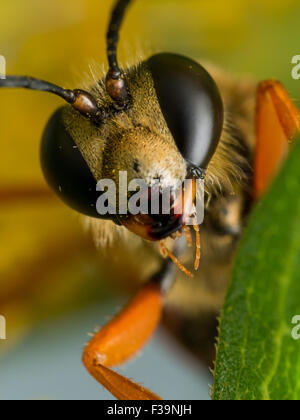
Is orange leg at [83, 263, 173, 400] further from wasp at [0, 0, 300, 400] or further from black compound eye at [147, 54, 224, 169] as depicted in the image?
black compound eye at [147, 54, 224, 169]

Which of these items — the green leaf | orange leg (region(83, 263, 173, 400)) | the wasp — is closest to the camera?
the green leaf

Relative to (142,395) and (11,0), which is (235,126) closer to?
(142,395)

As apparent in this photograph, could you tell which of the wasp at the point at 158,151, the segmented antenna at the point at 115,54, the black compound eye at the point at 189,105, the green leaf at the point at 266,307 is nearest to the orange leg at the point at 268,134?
the wasp at the point at 158,151

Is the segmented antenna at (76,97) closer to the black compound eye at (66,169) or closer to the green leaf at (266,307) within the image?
the black compound eye at (66,169)

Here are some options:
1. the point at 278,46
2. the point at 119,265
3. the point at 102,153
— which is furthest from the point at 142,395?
the point at 278,46

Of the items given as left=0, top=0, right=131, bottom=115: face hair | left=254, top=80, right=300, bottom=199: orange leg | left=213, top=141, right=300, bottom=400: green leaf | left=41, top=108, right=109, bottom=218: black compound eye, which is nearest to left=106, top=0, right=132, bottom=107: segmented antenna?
left=0, top=0, right=131, bottom=115: face hair
